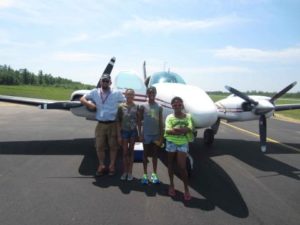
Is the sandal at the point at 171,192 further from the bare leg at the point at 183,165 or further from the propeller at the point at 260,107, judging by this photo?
the propeller at the point at 260,107

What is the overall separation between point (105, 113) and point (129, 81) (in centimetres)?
314

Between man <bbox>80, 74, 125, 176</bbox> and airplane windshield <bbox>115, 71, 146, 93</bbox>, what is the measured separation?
103 inches

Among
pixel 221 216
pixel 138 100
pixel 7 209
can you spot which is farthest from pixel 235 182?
pixel 7 209

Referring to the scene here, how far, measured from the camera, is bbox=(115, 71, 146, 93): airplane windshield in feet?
34.4

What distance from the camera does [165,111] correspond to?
8.77 m

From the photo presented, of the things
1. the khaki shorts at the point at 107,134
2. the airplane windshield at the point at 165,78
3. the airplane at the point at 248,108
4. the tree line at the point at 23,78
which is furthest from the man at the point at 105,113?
the tree line at the point at 23,78

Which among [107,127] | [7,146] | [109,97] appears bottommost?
[7,146]

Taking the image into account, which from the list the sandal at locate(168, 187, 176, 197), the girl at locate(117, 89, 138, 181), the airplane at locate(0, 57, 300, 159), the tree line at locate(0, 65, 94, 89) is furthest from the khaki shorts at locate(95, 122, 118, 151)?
the tree line at locate(0, 65, 94, 89)

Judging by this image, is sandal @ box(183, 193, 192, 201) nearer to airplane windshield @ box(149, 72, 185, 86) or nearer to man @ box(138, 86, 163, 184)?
man @ box(138, 86, 163, 184)

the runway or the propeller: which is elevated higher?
the propeller

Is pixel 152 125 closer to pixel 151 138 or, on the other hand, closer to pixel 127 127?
pixel 151 138

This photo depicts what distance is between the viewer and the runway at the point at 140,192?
206 inches

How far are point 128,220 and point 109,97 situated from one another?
3351 mm

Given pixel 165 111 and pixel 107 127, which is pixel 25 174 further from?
pixel 165 111
